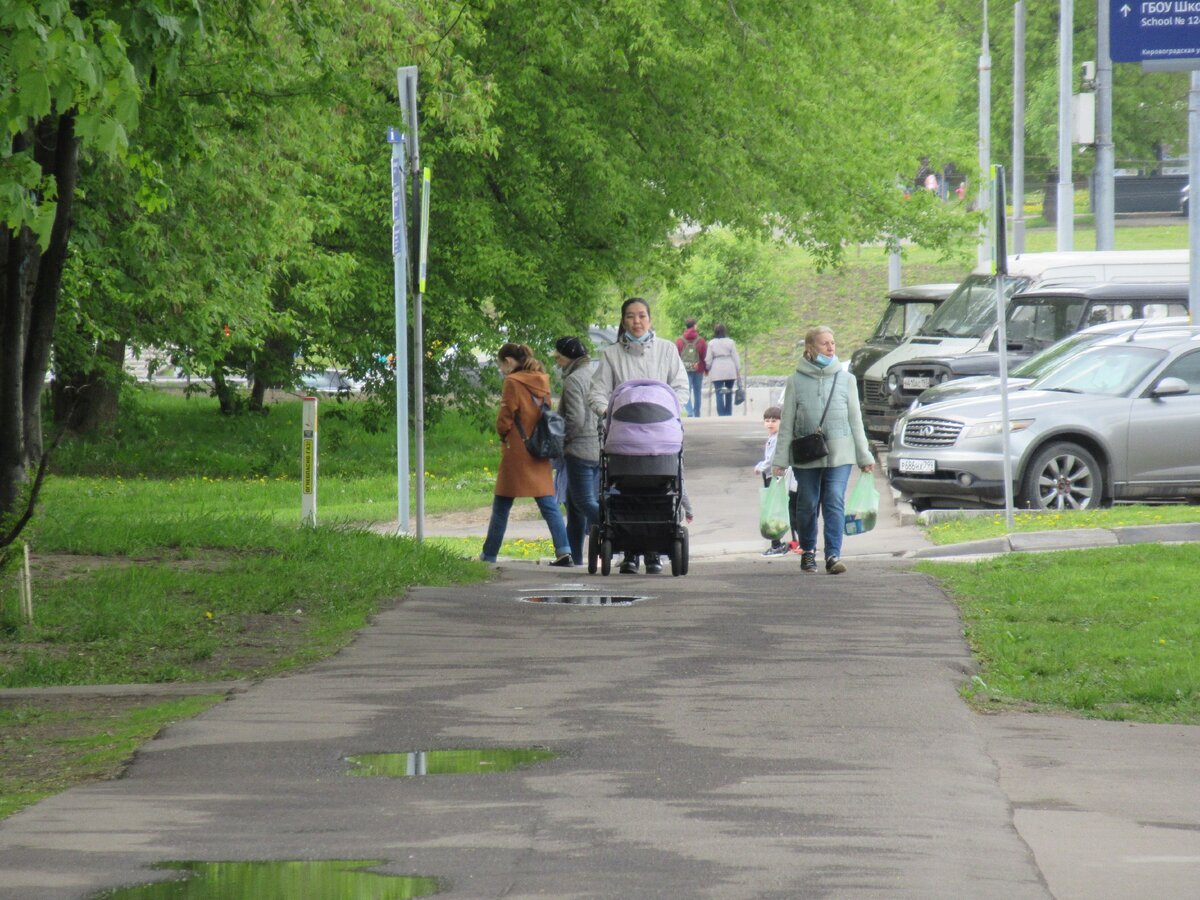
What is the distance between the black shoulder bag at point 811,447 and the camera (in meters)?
13.3

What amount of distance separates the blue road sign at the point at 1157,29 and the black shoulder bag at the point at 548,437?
7880 mm

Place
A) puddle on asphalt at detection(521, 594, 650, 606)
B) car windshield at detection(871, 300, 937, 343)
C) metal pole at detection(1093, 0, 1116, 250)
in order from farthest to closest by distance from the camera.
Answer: metal pole at detection(1093, 0, 1116, 250)
car windshield at detection(871, 300, 937, 343)
puddle on asphalt at detection(521, 594, 650, 606)

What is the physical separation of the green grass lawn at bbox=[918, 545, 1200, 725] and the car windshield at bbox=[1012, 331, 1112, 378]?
6.08 m

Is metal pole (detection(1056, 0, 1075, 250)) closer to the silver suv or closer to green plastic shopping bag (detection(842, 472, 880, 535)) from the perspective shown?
the silver suv

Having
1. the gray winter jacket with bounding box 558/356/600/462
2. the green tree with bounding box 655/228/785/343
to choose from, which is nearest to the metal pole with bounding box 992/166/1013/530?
the gray winter jacket with bounding box 558/356/600/462

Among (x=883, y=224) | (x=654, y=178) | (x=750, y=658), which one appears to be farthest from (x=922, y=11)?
(x=750, y=658)

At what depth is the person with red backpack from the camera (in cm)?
4031

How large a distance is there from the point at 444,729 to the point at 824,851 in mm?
2301

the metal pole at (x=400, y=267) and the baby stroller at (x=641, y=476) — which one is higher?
the metal pole at (x=400, y=267)

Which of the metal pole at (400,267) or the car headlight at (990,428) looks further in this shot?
the car headlight at (990,428)

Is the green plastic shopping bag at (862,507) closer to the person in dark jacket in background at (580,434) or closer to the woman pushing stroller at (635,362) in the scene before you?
the woman pushing stroller at (635,362)

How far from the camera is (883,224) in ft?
95.7

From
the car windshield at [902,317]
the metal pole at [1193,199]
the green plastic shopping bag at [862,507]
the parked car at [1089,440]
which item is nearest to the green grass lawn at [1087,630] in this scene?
the green plastic shopping bag at [862,507]

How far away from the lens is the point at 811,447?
1334 cm
